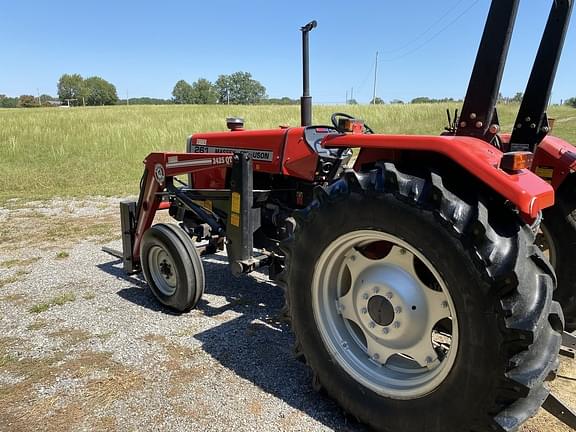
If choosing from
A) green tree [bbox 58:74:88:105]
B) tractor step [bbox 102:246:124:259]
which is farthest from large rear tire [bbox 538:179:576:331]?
green tree [bbox 58:74:88:105]

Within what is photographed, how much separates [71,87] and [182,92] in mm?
24898

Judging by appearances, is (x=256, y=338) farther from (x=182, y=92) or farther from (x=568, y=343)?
(x=182, y=92)

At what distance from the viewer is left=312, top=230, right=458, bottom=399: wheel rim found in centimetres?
205

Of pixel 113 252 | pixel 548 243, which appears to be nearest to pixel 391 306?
pixel 548 243

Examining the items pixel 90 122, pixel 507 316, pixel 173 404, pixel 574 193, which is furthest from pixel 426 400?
pixel 90 122

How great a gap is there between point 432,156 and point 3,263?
4.67 meters

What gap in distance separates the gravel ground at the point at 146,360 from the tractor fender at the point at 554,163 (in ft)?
3.71

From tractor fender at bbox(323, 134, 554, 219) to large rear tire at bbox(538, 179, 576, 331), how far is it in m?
1.11

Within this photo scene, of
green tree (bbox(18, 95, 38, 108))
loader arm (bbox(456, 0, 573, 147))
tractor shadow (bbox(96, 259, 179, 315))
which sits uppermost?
green tree (bbox(18, 95, 38, 108))

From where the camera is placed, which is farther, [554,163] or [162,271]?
[162,271]

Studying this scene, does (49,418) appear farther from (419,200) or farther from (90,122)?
(90,122)

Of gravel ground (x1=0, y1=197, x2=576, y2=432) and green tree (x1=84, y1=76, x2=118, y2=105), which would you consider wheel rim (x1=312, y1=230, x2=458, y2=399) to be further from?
green tree (x1=84, y1=76, x2=118, y2=105)

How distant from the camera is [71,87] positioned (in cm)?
10262

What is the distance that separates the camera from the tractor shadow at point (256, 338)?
2408mm
